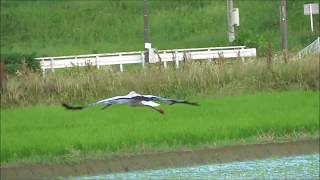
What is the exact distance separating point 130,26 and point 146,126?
52.6 feet

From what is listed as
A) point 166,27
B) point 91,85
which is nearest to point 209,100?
point 91,85

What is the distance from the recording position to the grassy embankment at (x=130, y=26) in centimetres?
1631

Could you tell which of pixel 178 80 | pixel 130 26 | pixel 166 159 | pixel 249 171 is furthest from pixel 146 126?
pixel 130 26

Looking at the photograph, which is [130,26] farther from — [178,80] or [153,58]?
[178,80]

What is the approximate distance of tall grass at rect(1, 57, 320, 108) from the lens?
332 inches

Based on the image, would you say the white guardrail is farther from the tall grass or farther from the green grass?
the green grass

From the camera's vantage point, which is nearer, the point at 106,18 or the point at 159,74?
the point at 159,74

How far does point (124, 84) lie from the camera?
8914 mm

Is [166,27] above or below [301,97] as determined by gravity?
above

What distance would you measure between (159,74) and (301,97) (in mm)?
2146

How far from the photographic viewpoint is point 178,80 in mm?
9219

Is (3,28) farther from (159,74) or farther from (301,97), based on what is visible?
(301,97)

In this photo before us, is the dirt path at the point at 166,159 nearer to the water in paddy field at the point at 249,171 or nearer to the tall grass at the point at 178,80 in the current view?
the water in paddy field at the point at 249,171

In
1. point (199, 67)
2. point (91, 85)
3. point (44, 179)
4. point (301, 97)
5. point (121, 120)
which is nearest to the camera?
point (44, 179)
